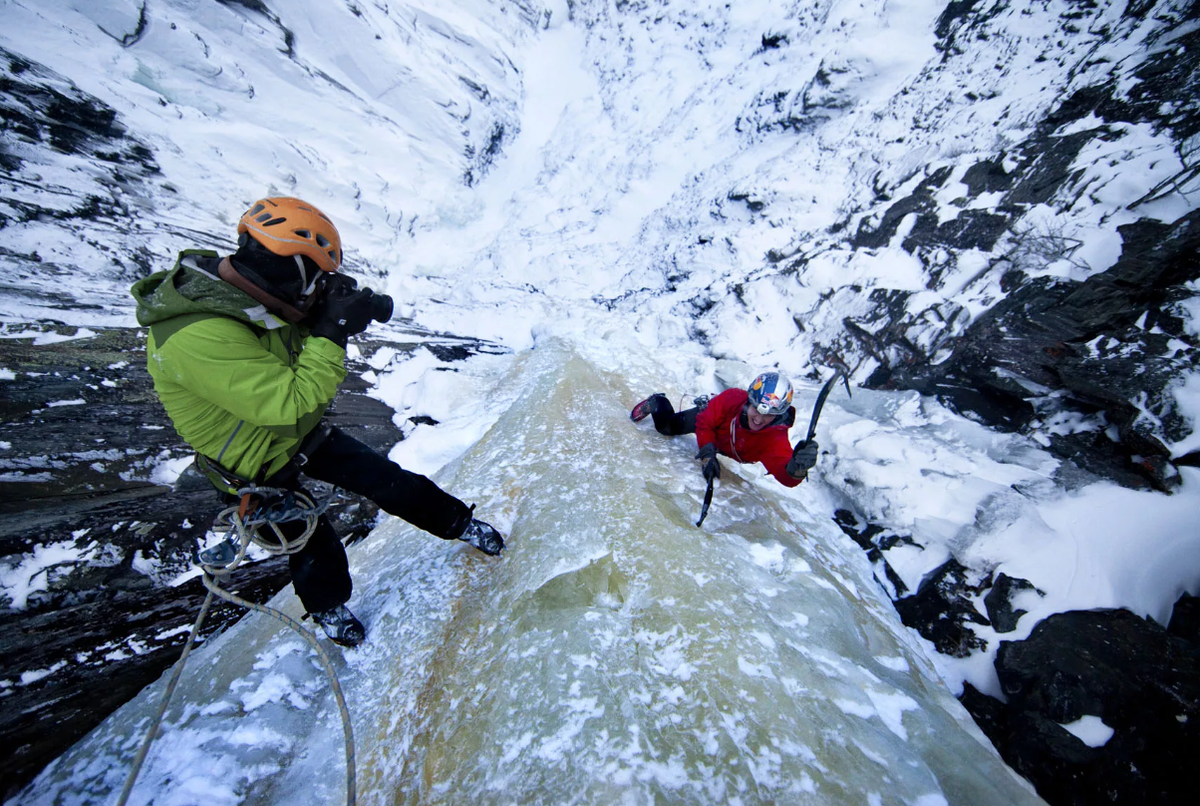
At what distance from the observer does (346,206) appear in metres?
12.8

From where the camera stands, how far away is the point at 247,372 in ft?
5.60

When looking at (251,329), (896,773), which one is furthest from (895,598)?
(251,329)

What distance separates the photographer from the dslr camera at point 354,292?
200cm

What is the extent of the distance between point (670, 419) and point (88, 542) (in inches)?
199

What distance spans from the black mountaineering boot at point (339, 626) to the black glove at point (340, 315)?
1.54m

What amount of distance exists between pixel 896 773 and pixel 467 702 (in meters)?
1.99

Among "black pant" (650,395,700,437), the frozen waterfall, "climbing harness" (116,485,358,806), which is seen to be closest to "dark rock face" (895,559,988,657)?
the frozen waterfall

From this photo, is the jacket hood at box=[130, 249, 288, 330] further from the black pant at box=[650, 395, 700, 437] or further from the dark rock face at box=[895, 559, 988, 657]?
the dark rock face at box=[895, 559, 988, 657]

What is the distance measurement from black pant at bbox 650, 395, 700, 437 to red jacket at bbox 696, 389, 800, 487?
0.90ft

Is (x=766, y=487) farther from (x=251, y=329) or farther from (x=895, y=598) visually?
(x=251, y=329)

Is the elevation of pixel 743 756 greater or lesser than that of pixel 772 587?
lesser

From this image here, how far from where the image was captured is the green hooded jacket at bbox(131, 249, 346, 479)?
165 cm

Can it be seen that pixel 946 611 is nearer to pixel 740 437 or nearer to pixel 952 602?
pixel 952 602

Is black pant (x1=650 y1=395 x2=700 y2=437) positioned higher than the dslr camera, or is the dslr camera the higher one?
the dslr camera
